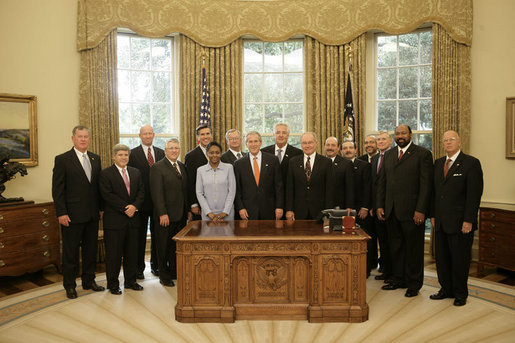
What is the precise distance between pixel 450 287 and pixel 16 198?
4.99 metres

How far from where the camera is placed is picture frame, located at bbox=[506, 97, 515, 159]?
6215 millimetres

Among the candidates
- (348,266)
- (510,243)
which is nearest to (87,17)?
(348,266)

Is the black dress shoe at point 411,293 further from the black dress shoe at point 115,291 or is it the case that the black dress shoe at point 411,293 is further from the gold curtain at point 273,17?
the gold curtain at point 273,17

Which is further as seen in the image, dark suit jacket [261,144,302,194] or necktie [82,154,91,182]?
dark suit jacket [261,144,302,194]

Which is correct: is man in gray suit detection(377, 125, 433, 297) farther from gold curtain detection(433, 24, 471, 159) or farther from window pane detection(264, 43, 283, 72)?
window pane detection(264, 43, 283, 72)

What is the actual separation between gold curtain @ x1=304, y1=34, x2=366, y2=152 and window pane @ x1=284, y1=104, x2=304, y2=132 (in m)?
0.37

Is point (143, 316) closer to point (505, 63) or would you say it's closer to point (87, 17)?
point (87, 17)

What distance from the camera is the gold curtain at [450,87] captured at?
254 inches

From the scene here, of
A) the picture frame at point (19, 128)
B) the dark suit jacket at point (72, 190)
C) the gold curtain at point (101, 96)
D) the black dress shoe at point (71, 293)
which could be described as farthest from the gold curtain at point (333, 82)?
the black dress shoe at point (71, 293)

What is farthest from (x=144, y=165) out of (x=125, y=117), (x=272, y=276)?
(x=272, y=276)

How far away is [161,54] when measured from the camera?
24.0 feet

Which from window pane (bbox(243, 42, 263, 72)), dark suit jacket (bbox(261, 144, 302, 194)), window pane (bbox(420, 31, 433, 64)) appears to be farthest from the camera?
window pane (bbox(243, 42, 263, 72))

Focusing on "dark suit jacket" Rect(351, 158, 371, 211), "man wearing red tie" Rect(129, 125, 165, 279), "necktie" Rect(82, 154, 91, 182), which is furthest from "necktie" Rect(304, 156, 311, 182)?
"necktie" Rect(82, 154, 91, 182)

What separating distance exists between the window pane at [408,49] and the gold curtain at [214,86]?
2532 millimetres
